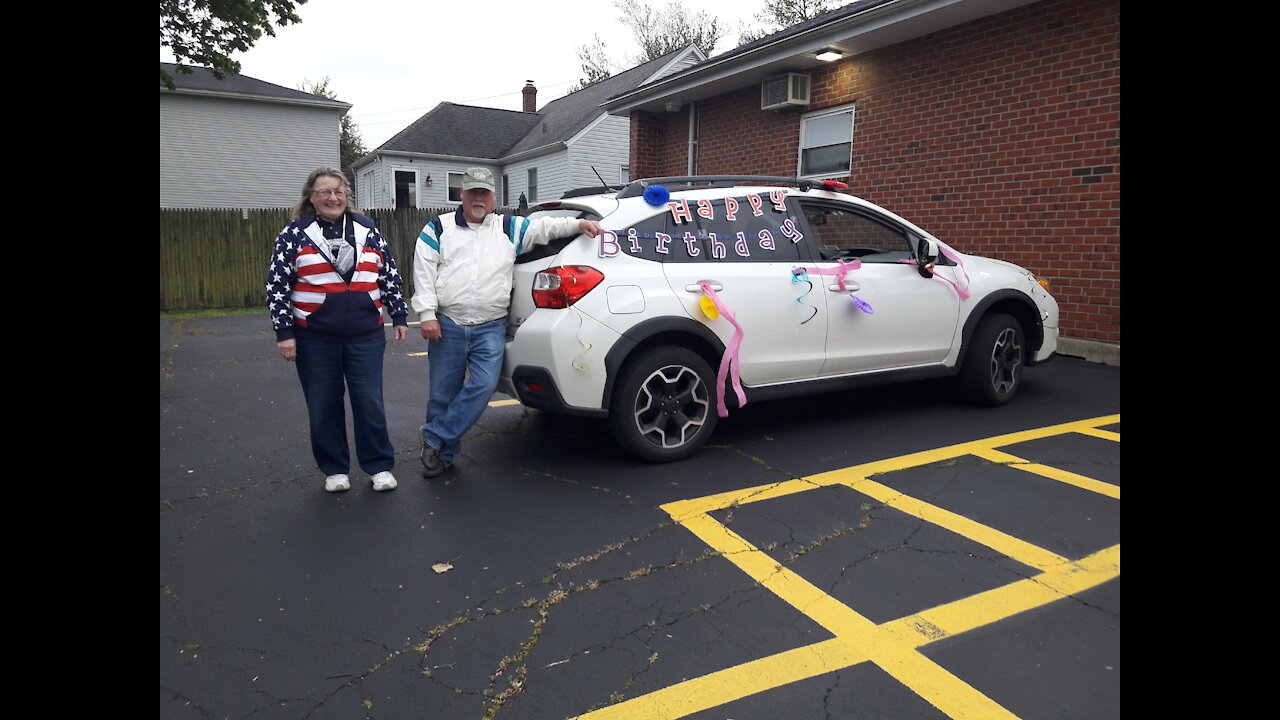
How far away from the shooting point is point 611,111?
Answer: 14.8 metres

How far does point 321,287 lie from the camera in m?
4.17

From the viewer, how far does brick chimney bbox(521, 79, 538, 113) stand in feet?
112

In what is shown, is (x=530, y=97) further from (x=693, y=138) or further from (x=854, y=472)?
(x=854, y=472)

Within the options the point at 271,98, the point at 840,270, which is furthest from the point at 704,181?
the point at 271,98

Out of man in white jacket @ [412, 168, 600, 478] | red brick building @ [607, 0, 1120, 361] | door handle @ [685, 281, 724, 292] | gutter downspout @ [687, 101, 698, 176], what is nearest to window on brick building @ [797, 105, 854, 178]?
red brick building @ [607, 0, 1120, 361]

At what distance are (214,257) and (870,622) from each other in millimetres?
15448

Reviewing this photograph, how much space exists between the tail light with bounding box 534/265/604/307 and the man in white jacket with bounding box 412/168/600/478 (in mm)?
211

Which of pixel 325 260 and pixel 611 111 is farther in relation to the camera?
pixel 611 111

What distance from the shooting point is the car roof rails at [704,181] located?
4945mm

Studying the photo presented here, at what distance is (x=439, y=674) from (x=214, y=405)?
16.3 ft

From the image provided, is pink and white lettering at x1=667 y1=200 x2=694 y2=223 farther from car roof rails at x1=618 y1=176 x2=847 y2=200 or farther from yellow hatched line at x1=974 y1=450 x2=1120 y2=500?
yellow hatched line at x1=974 y1=450 x2=1120 y2=500

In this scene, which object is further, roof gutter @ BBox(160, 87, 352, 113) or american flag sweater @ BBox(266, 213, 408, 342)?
roof gutter @ BBox(160, 87, 352, 113)
